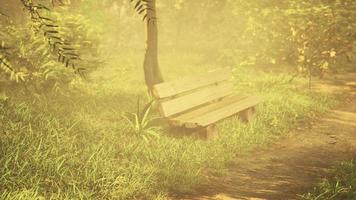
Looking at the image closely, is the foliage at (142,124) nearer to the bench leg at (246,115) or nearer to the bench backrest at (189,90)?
the bench backrest at (189,90)

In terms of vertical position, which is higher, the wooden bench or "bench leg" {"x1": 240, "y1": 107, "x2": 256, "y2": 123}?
the wooden bench

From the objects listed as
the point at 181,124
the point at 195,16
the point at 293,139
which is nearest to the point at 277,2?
the point at 195,16

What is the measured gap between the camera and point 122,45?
61.8 feet

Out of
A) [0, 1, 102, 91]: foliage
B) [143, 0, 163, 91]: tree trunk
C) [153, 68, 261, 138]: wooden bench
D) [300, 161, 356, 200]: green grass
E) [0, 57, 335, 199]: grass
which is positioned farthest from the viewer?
[143, 0, 163, 91]: tree trunk

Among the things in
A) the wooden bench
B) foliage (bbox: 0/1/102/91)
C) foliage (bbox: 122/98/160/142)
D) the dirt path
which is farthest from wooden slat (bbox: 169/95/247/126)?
foliage (bbox: 0/1/102/91)

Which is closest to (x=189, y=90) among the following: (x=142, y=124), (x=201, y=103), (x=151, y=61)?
(x=201, y=103)

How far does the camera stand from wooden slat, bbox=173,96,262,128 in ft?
22.3

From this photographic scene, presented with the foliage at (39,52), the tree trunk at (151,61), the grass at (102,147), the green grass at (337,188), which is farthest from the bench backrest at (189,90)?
the green grass at (337,188)

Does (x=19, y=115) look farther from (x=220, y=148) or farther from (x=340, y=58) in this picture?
(x=340, y=58)

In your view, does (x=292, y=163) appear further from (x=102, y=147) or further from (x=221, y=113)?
(x=102, y=147)

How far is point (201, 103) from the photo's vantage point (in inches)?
308

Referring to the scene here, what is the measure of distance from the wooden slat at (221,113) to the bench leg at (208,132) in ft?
0.48

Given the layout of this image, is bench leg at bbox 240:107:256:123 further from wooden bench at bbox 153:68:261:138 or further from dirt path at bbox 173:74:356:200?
dirt path at bbox 173:74:356:200

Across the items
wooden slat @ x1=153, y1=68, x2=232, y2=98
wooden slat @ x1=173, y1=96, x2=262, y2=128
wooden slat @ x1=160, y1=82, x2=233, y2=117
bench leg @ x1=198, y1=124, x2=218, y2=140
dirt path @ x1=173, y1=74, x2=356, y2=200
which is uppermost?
wooden slat @ x1=153, y1=68, x2=232, y2=98
